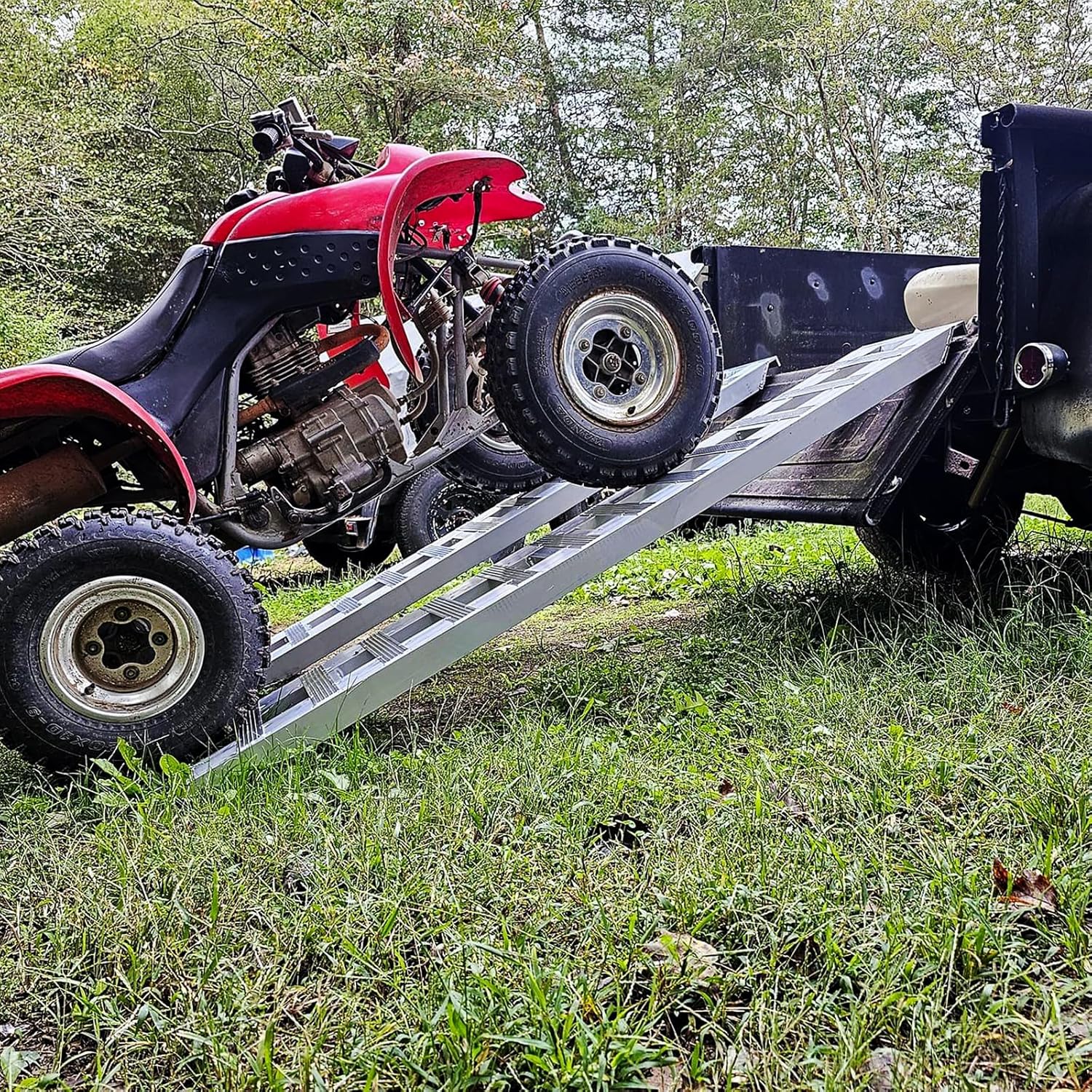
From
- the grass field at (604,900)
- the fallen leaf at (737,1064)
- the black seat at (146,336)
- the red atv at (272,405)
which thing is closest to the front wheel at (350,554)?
the red atv at (272,405)

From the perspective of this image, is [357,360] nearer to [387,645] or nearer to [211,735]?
[387,645]

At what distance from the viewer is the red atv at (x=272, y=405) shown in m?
2.56

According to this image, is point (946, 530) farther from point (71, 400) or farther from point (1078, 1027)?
point (71, 400)

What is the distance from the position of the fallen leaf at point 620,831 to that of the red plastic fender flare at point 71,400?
1.57 meters

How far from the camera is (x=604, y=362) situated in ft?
9.80

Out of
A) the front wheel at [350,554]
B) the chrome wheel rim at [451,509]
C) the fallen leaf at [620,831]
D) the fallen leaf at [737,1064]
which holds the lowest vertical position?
the front wheel at [350,554]

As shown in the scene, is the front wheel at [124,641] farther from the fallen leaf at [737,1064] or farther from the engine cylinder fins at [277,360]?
the fallen leaf at [737,1064]

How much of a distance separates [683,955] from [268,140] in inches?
113

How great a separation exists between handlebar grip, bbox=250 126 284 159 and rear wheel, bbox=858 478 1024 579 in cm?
274

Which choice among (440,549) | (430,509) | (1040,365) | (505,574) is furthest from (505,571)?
(430,509)

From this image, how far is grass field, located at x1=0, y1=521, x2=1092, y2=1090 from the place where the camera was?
51.8 inches

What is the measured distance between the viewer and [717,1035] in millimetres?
1344

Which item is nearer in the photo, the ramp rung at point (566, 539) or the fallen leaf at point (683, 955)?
the fallen leaf at point (683, 955)

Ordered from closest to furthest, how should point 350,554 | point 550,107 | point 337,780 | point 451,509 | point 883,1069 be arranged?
point 883,1069
point 337,780
point 451,509
point 350,554
point 550,107
